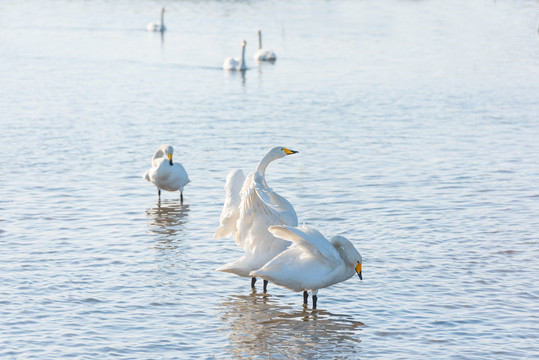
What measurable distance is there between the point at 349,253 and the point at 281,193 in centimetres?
623

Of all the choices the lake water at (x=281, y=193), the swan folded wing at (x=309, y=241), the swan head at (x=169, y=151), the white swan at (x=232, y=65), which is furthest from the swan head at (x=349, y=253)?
the white swan at (x=232, y=65)

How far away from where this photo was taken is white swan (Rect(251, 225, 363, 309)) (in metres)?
10.2

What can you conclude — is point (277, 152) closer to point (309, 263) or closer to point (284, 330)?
point (309, 263)

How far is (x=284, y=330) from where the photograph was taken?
33.4ft

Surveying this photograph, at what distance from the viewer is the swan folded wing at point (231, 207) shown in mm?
11703

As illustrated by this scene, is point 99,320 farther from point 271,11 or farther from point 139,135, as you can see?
point 271,11

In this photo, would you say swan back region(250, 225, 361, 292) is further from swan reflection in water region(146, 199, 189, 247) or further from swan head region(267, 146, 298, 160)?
swan reflection in water region(146, 199, 189, 247)

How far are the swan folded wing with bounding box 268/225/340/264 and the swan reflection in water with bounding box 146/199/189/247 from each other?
377cm

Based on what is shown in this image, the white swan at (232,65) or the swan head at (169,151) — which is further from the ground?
the white swan at (232,65)

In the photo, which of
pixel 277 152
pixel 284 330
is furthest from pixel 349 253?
pixel 277 152

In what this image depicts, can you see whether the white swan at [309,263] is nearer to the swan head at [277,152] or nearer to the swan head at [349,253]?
the swan head at [349,253]

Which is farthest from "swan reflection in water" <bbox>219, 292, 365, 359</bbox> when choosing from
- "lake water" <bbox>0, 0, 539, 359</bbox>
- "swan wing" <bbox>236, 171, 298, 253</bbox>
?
"swan wing" <bbox>236, 171, 298, 253</bbox>

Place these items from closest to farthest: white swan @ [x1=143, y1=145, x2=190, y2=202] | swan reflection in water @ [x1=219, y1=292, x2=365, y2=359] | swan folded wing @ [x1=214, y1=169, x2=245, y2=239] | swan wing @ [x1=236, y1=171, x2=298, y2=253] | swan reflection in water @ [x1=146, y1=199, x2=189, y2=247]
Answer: swan reflection in water @ [x1=219, y1=292, x2=365, y2=359]
swan wing @ [x1=236, y1=171, x2=298, y2=253]
swan folded wing @ [x1=214, y1=169, x2=245, y2=239]
swan reflection in water @ [x1=146, y1=199, x2=189, y2=247]
white swan @ [x1=143, y1=145, x2=190, y2=202]

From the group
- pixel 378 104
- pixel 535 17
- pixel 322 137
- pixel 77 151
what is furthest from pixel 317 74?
pixel 535 17
